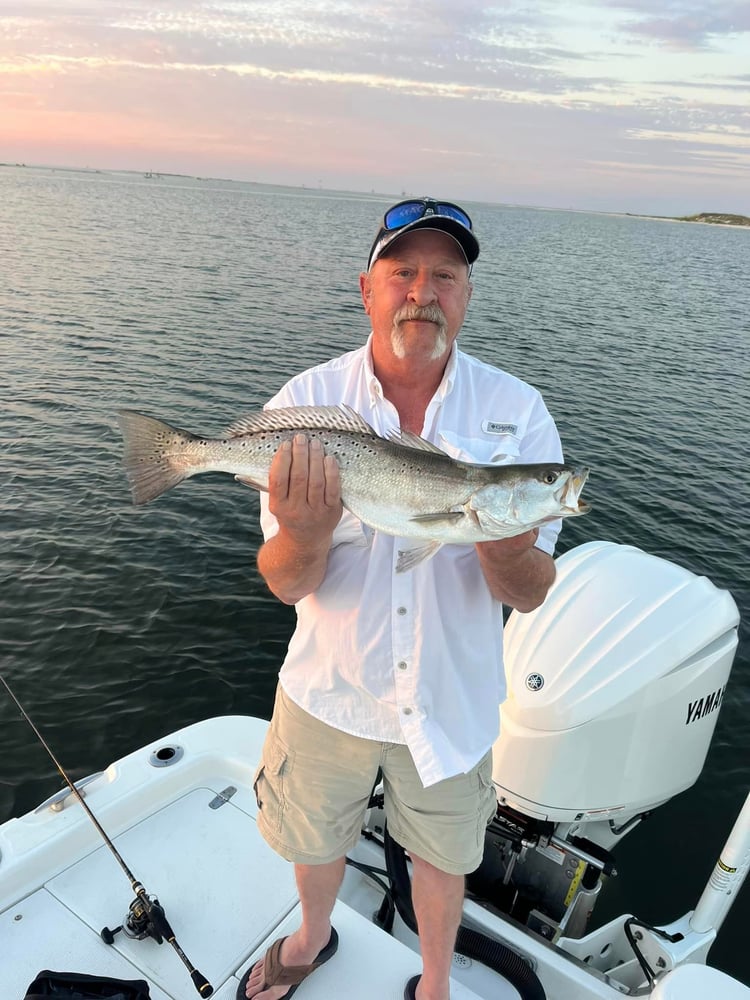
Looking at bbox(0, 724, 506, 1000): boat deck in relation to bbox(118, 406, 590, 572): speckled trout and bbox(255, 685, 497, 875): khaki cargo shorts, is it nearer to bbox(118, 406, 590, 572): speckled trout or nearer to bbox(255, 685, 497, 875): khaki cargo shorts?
bbox(255, 685, 497, 875): khaki cargo shorts

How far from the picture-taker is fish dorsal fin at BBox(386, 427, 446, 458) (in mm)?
2873

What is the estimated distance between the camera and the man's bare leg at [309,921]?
3.16 meters

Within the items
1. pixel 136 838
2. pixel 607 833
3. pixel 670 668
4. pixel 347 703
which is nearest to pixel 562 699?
pixel 670 668

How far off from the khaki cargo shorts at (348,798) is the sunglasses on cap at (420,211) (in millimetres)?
2401

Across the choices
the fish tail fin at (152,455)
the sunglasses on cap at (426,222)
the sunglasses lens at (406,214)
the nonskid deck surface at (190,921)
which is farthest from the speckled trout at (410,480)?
the nonskid deck surface at (190,921)

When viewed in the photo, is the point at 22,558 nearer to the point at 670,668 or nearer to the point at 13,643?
the point at 13,643

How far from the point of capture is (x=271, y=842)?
3115 millimetres

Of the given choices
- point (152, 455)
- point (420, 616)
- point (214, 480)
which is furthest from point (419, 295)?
point (214, 480)

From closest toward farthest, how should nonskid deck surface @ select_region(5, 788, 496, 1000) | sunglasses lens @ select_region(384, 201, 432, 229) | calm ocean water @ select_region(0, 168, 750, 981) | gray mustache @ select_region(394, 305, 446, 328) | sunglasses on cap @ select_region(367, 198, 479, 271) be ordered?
1. gray mustache @ select_region(394, 305, 446, 328)
2. sunglasses on cap @ select_region(367, 198, 479, 271)
3. sunglasses lens @ select_region(384, 201, 432, 229)
4. nonskid deck surface @ select_region(5, 788, 496, 1000)
5. calm ocean water @ select_region(0, 168, 750, 981)

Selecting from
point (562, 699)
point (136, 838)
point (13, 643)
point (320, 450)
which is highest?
point (320, 450)

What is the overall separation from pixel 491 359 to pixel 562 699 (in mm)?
19452

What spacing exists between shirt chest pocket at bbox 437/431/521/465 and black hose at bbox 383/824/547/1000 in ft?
7.18

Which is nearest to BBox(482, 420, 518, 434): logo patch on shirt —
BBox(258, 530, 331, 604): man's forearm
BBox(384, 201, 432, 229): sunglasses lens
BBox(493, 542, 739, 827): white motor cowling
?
BBox(258, 530, 331, 604): man's forearm

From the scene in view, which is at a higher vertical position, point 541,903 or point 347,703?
point 347,703
